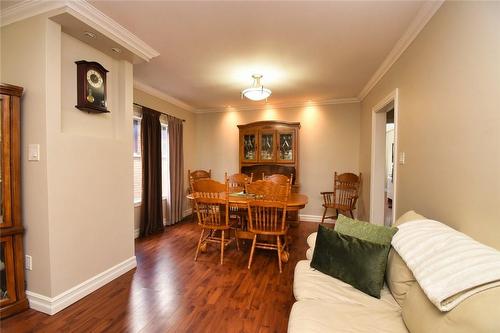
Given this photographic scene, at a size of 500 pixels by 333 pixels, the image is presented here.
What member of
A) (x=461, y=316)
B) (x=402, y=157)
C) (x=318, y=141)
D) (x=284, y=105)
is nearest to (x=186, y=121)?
(x=284, y=105)

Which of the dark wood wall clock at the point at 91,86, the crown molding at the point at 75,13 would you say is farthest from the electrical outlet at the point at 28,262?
the crown molding at the point at 75,13

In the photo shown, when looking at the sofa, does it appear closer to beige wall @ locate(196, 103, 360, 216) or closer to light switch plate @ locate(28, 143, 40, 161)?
light switch plate @ locate(28, 143, 40, 161)

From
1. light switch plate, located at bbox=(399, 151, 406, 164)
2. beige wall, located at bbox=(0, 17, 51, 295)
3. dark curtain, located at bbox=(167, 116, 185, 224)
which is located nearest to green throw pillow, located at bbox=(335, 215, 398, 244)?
light switch plate, located at bbox=(399, 151, 406, 164)

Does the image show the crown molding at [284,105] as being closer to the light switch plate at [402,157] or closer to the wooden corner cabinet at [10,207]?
the light switch plate at [402,157]

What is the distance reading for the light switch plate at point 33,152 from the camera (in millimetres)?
1837

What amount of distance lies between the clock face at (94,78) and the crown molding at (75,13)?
35 cm

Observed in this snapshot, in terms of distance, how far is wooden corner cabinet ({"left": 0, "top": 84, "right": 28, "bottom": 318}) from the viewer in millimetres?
1780

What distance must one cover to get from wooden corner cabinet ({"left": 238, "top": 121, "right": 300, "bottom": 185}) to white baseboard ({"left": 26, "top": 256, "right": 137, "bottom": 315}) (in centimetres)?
302

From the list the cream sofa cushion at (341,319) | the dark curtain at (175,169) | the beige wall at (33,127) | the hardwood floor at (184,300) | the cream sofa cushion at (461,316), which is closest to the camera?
the cream sofa cushion at (461,316)

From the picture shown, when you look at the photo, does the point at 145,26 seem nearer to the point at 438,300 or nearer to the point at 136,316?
the point at 136,316

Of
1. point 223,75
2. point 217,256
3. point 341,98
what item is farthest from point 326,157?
point 217,256

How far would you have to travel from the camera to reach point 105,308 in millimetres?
1917

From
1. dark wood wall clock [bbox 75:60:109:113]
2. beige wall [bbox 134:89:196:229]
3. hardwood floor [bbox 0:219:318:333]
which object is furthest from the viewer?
beige wall [bbox 134:89:196:229]

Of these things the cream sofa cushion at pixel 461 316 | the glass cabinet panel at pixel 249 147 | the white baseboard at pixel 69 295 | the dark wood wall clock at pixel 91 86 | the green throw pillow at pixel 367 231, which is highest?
the dark wood wall clock at pixel 91 86
